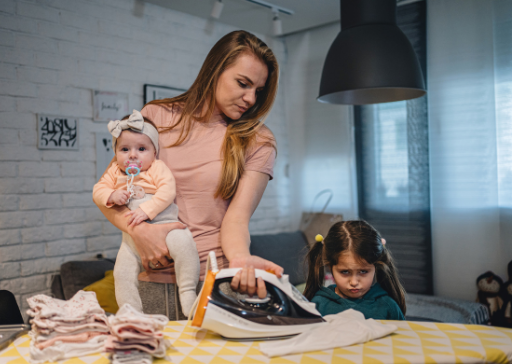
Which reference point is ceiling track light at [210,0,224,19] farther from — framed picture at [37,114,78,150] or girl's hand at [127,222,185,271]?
girl's hand at [127,222,185,271]

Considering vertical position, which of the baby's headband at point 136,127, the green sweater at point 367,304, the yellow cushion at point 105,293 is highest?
the baby's headband at point 136,127

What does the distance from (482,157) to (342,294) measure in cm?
A: 194

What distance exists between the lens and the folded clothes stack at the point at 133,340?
89cm

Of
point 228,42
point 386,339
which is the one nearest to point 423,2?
point 228,42

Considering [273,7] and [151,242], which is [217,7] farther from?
[151,242]

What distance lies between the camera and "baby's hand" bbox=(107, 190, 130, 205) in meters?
1.32

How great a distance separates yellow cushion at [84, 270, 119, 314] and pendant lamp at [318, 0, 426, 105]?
1.53 m

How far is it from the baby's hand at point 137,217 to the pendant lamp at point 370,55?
98 centimetres

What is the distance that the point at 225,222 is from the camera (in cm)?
133

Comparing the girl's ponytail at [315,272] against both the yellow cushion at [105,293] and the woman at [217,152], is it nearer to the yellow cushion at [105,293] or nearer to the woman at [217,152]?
the woman at [217,152]

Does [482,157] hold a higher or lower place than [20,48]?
lower

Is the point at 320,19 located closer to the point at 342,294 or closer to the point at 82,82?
the point at 82,82

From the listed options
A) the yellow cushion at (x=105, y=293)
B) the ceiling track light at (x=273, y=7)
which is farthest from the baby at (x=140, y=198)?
the ceiling track light at (x=273, y=7)

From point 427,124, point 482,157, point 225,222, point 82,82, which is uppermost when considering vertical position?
point 82,82
